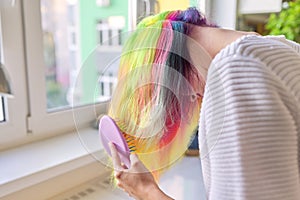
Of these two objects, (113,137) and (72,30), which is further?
(72,30)

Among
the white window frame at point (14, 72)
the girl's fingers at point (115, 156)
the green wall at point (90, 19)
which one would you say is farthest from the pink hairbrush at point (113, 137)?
the green wall at point (90, 19)

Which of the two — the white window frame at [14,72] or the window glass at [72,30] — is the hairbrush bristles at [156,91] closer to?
the window glass at [72,30]

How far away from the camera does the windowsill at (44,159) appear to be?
0.78 meters

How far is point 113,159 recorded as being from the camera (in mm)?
638

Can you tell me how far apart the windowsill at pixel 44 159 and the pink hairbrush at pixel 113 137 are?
5 centimetres

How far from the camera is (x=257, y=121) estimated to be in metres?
0.53

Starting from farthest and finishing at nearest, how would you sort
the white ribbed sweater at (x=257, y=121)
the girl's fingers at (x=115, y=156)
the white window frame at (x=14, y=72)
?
1. the white window frame at (x=14, y=72)
2. the girl's fingers at (x=115, y=156)
3. the white ribbed sweater at (x=257, y=121)

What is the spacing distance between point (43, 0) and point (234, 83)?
770 mm

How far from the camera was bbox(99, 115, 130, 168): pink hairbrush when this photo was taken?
609mm

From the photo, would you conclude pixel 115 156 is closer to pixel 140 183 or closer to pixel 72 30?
pixel 140 183

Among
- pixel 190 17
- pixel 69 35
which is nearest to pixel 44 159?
pixel 69 35

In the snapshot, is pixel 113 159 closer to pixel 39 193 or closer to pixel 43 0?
pixel 39 193

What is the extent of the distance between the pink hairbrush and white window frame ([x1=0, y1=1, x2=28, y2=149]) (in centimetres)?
42

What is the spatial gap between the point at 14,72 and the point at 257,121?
0.74 meters
